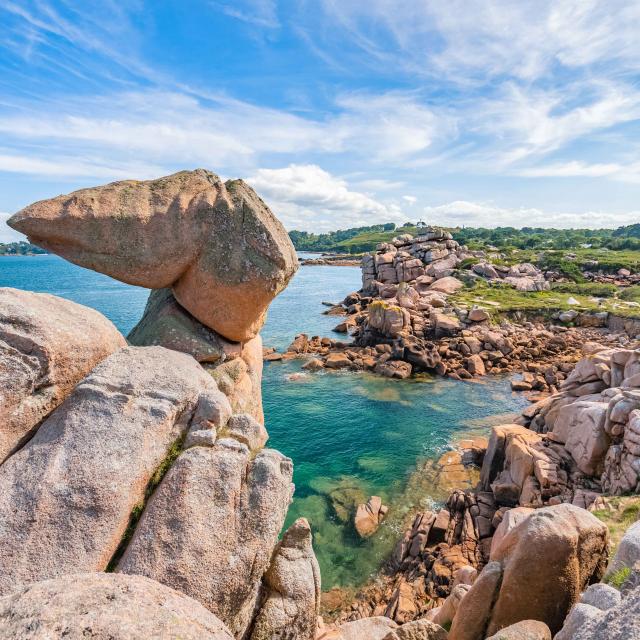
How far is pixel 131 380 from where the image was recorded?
8.06m

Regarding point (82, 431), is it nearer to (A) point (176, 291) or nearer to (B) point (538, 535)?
(A) point (176, 291)

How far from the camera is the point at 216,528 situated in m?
7.27

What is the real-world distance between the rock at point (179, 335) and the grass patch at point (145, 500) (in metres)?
3.86

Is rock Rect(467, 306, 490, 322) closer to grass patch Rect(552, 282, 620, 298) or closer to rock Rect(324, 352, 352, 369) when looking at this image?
rock Rect(324, 352, 352, 369)

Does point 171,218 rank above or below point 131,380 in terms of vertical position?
above

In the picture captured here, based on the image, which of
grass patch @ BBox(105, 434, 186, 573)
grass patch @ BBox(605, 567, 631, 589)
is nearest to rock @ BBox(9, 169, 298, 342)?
grass patch @ BBox(105, 434, 186, 573)

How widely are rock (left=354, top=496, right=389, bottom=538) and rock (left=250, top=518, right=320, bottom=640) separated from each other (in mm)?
11510

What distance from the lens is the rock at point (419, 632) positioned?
9648 mm

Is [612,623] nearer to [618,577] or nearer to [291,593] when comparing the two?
[618,577]

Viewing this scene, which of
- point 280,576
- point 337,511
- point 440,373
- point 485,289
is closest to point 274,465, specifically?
point 280,576

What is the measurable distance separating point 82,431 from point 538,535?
948cm

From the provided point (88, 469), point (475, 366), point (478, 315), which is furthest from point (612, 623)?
point (478, 315)

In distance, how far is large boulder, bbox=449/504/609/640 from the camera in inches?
344

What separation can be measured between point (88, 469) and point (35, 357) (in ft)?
7.41
